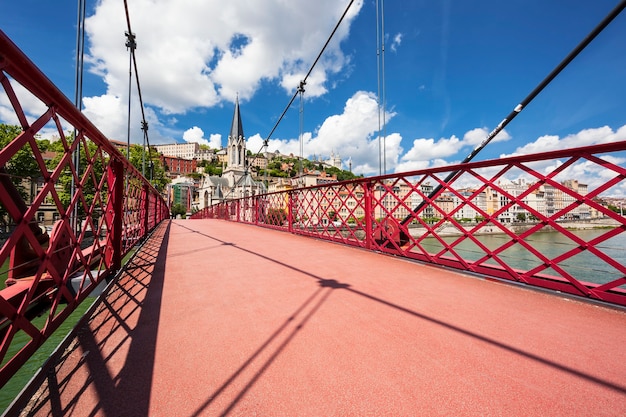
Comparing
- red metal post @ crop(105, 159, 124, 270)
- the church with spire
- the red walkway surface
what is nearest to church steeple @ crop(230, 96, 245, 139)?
→ the church with spire

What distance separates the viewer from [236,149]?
183 ft

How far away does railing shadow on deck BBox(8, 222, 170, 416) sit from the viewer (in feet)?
3.22

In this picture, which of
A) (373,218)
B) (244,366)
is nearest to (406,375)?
(244,366)

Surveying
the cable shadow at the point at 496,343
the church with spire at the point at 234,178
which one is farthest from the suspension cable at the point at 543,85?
the church with spire at the point at 234,178

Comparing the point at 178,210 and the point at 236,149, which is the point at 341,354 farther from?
the point at 178,210

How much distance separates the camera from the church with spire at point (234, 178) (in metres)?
53.8

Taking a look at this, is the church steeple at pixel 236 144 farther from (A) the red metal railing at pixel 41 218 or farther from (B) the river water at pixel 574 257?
(A) the red metal railing at pixel 41 218

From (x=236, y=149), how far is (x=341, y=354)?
192ft

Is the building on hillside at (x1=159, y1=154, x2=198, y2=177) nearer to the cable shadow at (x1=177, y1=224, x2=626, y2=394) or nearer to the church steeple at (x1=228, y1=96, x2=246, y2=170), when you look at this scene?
the church steeple at (x1=228, y1=96, x2=246, y2=170)

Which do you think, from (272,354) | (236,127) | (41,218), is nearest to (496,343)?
(272,354)

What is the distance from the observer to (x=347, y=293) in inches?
83.4

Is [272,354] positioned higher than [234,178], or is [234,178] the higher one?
[234,178]

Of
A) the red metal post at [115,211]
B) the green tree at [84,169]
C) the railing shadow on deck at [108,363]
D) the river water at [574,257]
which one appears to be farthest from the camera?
the red metal post at [115,211]

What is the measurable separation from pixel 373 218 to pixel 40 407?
358cm
